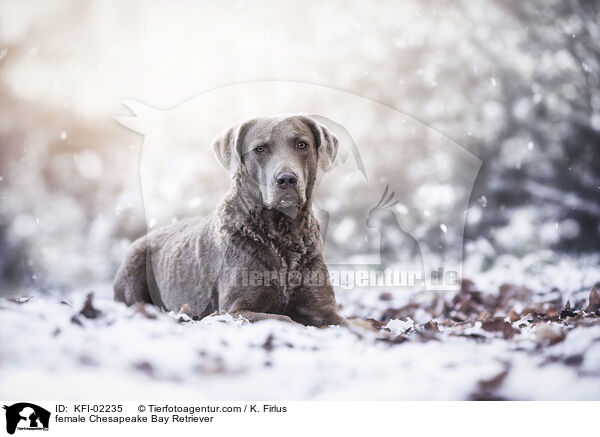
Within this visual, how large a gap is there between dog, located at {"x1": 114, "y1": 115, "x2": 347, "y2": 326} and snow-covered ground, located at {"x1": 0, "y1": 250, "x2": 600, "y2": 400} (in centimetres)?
50

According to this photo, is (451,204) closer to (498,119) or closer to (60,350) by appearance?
(498,119)

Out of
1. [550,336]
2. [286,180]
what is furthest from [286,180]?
[550,336]

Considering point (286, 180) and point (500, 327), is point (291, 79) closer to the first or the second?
point (286, 180)

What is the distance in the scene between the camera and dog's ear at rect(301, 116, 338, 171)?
11.7 feet

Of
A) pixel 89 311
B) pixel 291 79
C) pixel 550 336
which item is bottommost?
pixel 550 336

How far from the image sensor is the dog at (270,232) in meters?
3.40

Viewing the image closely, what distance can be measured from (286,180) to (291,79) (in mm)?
2141

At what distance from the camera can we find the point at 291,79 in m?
5.09

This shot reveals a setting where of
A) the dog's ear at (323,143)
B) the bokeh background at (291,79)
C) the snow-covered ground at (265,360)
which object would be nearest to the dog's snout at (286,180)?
the dog's ear at (323,143)

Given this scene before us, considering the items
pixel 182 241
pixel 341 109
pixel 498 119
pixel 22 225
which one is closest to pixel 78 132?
pixel 22 225

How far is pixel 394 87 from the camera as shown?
6.16 metres

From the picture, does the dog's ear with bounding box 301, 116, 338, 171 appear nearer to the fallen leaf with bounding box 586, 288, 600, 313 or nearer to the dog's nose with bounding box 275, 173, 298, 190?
the dog's nose with bounding box 275, 173, 298, 190

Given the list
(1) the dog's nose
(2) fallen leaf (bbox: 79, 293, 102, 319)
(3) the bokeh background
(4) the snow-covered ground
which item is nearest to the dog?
(1) the dog's nose

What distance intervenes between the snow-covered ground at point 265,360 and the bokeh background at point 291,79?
7.43 ft
